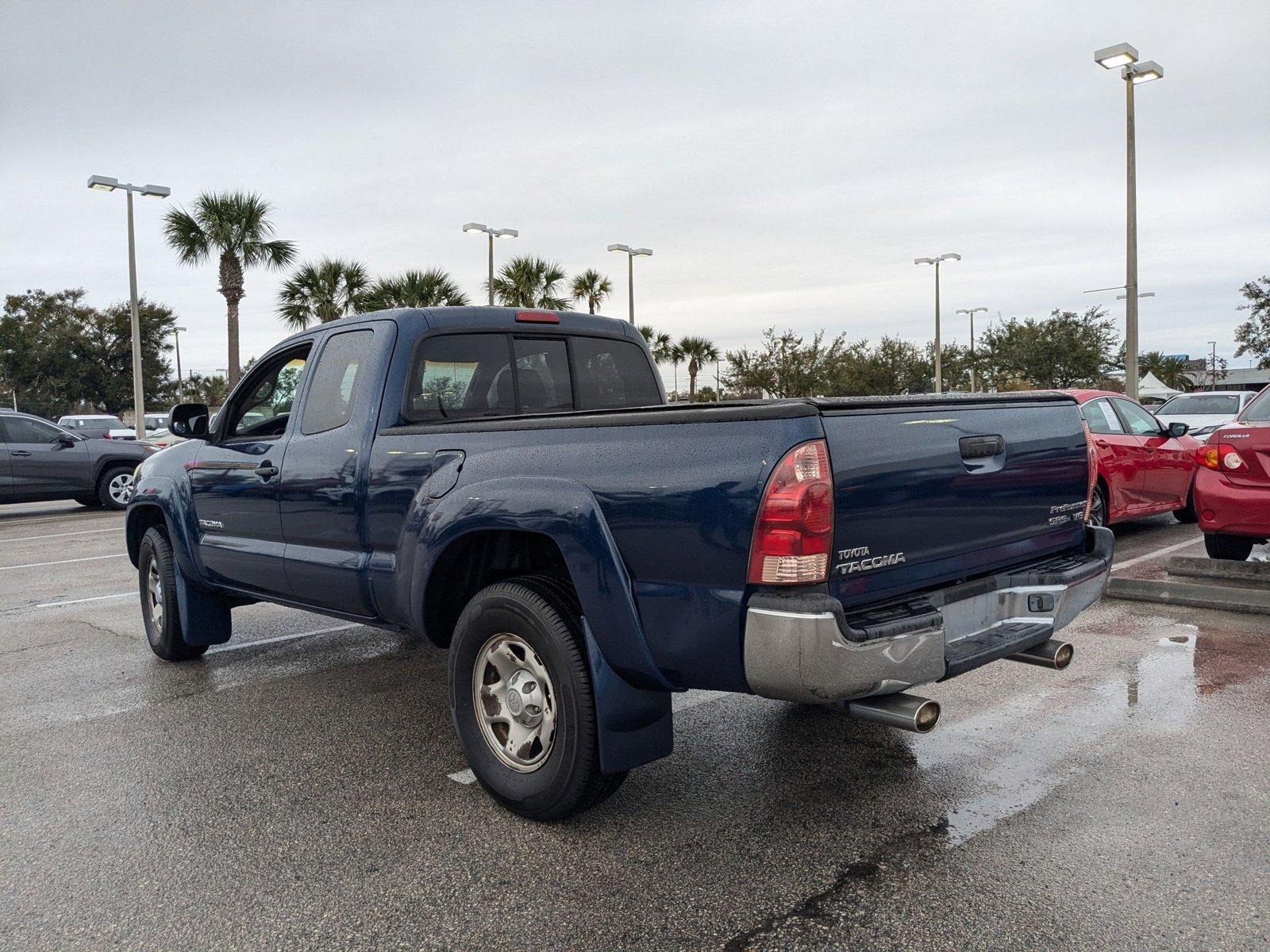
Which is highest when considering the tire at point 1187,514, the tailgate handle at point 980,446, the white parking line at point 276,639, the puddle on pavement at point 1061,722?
the tailgate handle at point 980,446

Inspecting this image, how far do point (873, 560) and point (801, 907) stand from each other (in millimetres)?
1037

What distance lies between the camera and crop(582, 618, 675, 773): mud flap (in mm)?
3326

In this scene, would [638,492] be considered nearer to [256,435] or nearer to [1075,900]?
[1075,900]

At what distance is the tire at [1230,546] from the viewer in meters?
7.51

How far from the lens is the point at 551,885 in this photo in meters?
3.13

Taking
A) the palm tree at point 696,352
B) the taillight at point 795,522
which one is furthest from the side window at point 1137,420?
the palm tree at point 696,352

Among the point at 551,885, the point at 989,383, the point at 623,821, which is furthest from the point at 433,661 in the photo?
the point at 989,383

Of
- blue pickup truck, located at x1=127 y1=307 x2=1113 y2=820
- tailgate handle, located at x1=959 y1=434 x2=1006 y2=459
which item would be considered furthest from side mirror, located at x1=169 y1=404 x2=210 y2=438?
tailgate handle, located at x1=959 y1=434 x2=1006 y2=459

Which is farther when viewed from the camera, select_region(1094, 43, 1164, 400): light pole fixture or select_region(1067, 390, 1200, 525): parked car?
select_region(1094, 43, 1164, 400): light pole fixture

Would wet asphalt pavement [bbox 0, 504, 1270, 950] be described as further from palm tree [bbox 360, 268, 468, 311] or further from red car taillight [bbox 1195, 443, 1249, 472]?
palm tree [bbox 360, 268, 468, 311]

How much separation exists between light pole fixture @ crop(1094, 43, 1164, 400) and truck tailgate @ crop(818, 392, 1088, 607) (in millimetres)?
15551

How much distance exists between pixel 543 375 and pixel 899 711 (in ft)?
8.28

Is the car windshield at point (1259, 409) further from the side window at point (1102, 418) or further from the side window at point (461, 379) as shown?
the side window at point (461, 379)

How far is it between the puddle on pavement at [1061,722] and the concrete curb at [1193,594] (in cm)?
74
